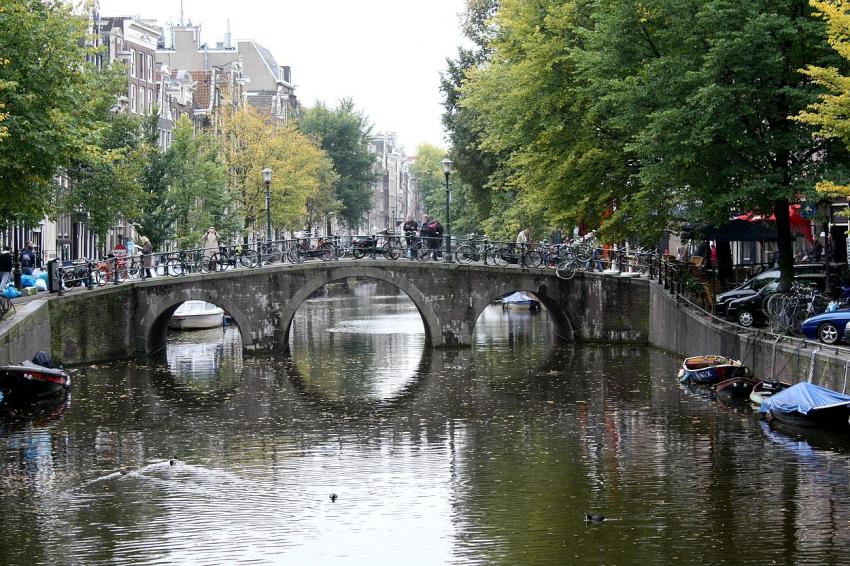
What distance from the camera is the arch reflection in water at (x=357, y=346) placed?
39750 mm

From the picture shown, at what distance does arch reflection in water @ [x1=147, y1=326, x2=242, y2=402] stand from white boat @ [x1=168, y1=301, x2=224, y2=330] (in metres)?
0.60

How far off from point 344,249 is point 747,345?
16792 mm

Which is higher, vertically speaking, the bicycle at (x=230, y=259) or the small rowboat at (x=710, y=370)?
the bicycle at (x=230, y=259)

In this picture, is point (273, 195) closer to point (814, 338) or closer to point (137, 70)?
point (137, 70)

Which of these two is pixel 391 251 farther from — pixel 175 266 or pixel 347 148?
pixel 347 148

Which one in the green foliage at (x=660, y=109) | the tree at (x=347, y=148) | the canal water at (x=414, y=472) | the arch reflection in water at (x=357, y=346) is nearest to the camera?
the canal water at (x=414, y=472)

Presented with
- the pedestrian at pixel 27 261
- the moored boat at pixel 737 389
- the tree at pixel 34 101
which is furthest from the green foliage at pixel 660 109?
the pedestrian at pixel 27 261

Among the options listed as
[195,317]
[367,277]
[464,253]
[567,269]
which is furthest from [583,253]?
[195,317]

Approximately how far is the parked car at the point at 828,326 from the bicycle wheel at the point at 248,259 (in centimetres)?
2087

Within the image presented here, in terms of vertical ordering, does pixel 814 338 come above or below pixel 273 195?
below

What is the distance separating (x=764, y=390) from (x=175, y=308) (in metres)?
21.5

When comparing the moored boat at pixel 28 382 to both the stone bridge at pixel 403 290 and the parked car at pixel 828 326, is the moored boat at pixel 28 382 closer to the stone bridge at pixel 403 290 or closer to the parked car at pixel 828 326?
the stone bridge at pixel 403 290

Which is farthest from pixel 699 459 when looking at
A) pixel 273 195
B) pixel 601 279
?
pixel 273 195

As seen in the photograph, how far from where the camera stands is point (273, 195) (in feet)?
275
